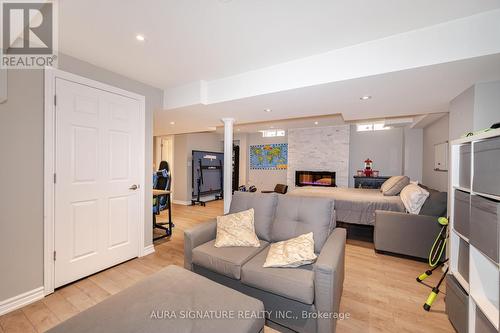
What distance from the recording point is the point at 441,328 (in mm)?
→ 1702

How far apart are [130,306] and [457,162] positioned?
268cm

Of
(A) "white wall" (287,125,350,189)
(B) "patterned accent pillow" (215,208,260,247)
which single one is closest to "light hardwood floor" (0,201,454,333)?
(B) "patterned accent pillow" (215,208,260,247)

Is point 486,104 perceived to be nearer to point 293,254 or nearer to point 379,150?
point 293,254

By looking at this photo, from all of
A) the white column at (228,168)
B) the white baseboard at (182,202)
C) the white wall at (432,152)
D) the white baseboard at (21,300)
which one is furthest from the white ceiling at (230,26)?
the white baseboard at (182,202)

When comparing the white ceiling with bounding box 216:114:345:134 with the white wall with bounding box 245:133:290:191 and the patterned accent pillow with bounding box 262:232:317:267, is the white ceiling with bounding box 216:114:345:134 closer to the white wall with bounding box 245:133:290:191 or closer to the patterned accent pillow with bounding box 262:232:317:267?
the white wall with bounding box 245:133:290:191

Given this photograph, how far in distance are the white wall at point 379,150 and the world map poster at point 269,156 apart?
2.07 meters

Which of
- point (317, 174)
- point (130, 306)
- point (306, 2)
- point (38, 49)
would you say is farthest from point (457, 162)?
point (317, 174)

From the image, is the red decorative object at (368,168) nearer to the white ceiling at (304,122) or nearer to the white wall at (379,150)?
the white wall at (379,150)

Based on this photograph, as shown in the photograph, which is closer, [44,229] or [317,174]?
[44,229]

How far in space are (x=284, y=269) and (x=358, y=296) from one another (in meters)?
1.06

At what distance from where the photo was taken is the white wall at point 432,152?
3609 millimetres

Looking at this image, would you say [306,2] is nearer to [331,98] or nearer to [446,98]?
[331,98]

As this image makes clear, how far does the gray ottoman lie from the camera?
1.07m

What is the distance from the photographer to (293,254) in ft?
5.71
